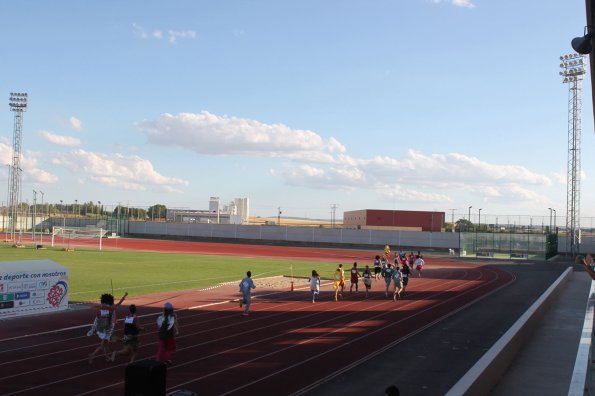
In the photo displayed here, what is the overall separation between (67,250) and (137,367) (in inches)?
2047

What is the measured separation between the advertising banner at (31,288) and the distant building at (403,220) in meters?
81.3

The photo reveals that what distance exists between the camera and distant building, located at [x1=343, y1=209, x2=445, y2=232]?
99625 mm

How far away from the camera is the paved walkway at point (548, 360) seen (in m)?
10.5

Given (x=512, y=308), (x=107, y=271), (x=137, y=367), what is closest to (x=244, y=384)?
(x=137, y=367)

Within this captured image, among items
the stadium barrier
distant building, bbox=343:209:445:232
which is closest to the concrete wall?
distant building, bbox=343:209:445:232

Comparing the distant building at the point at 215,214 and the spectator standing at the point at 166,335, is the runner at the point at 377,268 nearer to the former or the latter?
the spectator standing at the point at 166,335

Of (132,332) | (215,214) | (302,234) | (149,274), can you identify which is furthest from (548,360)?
(215,214)

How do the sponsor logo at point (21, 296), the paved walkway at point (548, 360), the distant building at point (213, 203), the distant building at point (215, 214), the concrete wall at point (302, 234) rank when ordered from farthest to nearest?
1. the distant building at point (213, 203)
2. the distant building at point (215, 214)
3. the concrete wall at point (302, 234)
4. the sponsor logo at point (21, 296)
5. the paved walkway at point (548, 360)

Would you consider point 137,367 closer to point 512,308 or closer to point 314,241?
point 512,308

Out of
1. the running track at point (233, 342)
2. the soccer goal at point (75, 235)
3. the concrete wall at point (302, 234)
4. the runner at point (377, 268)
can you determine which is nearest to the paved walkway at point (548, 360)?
the running track at point (233, 342)

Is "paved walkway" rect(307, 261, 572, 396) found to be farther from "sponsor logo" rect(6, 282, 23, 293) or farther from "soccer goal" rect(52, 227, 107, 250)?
"soccer goal" rect(52, 227, 107, 250)

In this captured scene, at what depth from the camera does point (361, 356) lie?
13.8 meters

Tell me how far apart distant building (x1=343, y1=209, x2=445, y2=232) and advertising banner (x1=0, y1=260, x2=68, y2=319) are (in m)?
81.3

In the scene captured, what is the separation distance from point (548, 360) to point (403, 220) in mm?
90400
